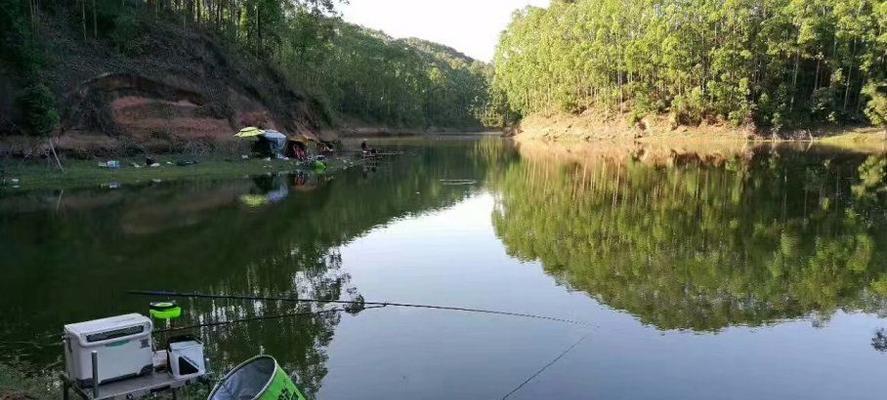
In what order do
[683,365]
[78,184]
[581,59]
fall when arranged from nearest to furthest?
[683,365] → [78,184] → [581,59]

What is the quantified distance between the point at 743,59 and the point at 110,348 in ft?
257

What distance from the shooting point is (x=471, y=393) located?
30.1 feet

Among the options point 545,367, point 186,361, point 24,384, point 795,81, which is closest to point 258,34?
point 24,384

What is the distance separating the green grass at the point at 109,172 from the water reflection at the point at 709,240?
606 inches

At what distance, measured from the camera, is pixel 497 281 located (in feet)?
51.2

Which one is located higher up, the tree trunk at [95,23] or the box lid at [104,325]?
the tree trunk at [95,23]

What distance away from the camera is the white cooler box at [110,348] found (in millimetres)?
7344

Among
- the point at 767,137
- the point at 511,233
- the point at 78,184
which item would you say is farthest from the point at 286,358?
the point at 767,137

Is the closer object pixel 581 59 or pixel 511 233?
pixel 511 233

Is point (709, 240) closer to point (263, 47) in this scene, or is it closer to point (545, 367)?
point (545, 367)

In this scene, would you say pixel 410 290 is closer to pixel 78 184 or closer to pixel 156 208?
pixel 156 208

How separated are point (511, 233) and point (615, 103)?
236ft

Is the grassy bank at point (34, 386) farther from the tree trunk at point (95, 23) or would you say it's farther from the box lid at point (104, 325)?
the tree trunk at point (95, 23)

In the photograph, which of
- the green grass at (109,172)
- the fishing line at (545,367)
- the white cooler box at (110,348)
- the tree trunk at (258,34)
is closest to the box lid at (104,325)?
the white cooler box at (110,348)
